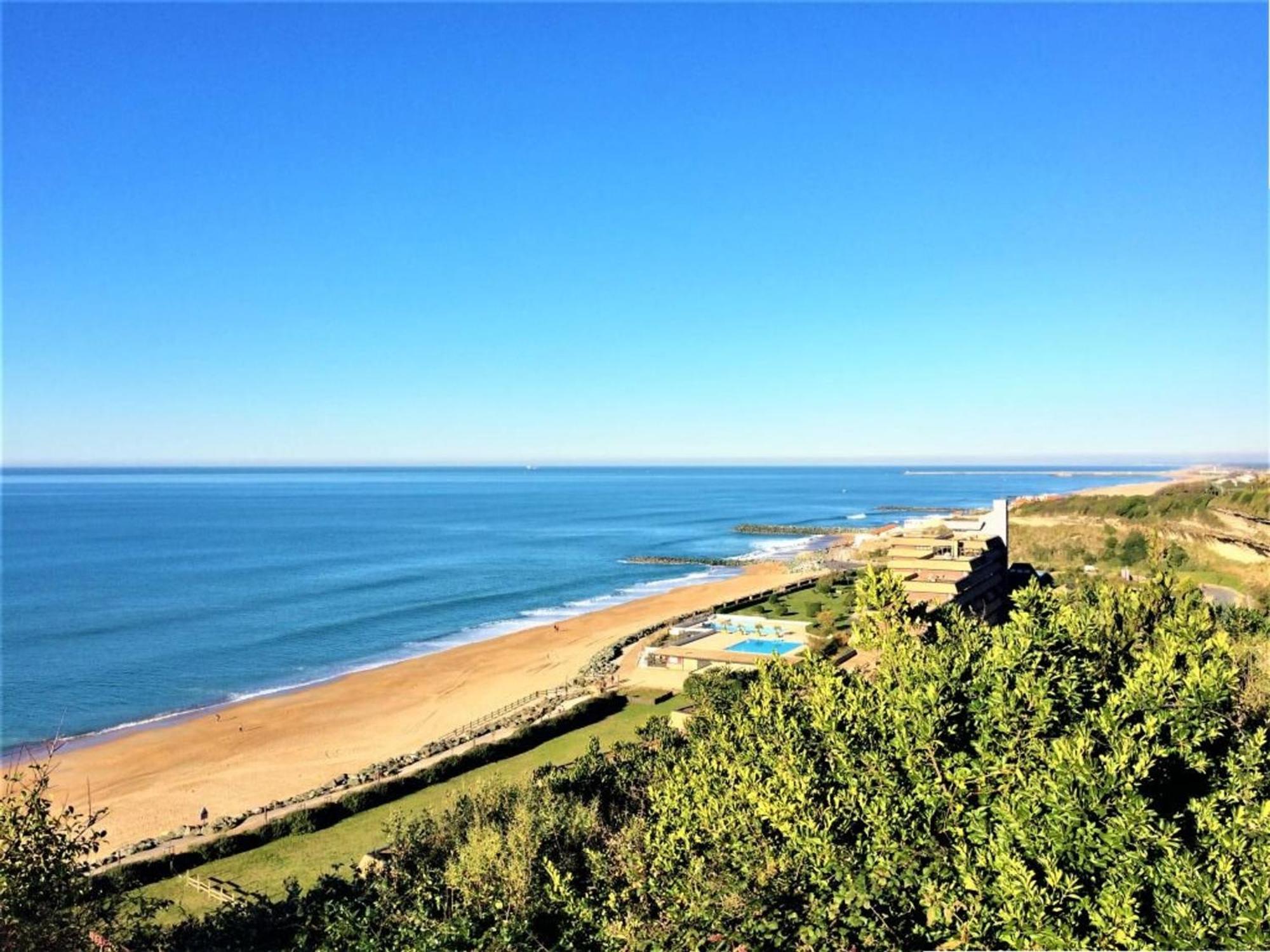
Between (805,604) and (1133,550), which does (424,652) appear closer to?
A: (805,604)

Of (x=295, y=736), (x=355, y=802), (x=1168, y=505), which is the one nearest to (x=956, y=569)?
(x=355, y=802)

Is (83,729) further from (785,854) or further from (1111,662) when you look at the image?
(1111,662)

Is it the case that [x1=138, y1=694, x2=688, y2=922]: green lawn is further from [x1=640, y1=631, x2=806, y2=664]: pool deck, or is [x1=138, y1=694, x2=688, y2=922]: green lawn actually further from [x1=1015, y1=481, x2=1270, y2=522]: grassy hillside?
[x1=1015, y1=481, x2=1270, y2=522]: grassy hillside

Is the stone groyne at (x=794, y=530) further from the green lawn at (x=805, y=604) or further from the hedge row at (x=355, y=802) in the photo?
the hedge row at (x=355, y=802)

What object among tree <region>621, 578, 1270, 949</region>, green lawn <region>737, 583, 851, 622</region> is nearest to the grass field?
green lawn <region>737, 583, 851, 622</region>

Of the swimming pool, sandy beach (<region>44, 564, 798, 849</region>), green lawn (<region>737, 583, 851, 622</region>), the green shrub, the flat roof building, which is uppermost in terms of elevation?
the flat roof building

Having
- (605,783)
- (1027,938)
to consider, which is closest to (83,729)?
(605,783)
